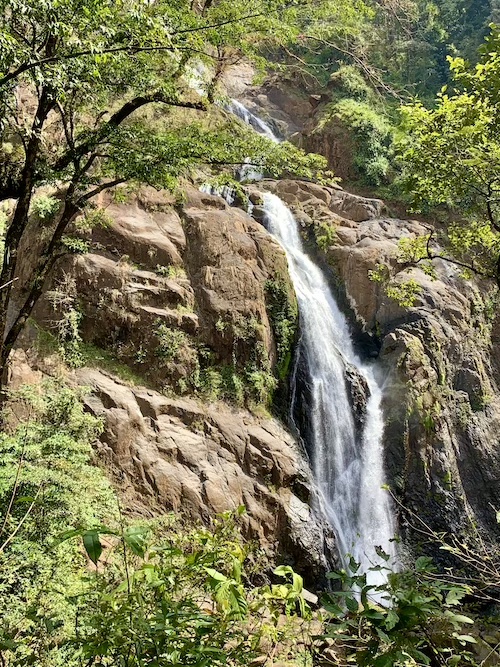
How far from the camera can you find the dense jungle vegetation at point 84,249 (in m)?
1.66

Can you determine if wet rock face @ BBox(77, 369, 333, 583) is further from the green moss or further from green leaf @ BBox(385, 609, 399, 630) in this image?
green leaf @ BBox(385, 609, 399, 630)

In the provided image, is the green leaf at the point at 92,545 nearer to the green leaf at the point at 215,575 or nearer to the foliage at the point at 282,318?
the green leaf at the point at 215,575

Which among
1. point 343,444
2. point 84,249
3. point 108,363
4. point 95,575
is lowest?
point 95,575

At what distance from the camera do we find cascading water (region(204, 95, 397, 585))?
38.4 feet

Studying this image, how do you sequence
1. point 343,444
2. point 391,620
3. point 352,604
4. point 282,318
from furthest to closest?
point 282,318, point 343,444, point 352,604, point 391,620

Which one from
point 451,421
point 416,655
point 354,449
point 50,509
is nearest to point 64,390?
point 50,509

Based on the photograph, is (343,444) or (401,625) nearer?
(401,625)

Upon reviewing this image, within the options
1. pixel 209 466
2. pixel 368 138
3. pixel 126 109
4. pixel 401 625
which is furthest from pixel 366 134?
pixel 401 625

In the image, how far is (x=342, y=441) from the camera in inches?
502

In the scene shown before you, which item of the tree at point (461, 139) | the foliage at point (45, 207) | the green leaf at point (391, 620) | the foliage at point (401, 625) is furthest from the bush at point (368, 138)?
the green leaf at point (391, 620)

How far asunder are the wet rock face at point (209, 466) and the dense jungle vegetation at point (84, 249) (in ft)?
1.91

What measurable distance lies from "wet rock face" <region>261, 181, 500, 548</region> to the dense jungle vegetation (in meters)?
5.74

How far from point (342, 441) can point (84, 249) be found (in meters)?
8.39

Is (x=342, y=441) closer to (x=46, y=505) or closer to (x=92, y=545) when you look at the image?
(x=46, y=505)
